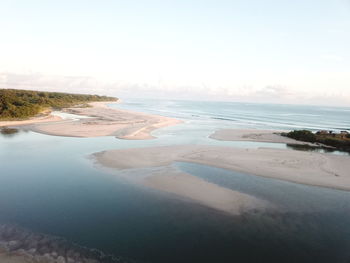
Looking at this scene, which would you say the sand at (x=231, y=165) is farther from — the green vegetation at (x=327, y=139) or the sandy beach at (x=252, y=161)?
the green vegetation at (x=327, y=139)

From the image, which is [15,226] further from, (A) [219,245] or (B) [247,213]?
(B) [247,213]

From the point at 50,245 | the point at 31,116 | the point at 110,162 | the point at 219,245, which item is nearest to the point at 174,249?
the point at 219,245

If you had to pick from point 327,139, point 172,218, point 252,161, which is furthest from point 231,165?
point 327,139

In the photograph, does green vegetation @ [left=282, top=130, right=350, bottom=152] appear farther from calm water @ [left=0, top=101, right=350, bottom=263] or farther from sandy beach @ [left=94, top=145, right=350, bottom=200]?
calm water @ [left=0, top=101, right=350, bottom=263]

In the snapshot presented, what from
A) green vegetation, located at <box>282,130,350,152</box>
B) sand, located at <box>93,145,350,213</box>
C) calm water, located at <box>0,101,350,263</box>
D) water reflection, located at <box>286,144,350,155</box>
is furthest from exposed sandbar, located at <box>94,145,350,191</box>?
green vegetation, located at <box>282,130,350,152</box>

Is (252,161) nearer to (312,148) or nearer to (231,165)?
(231,165)
